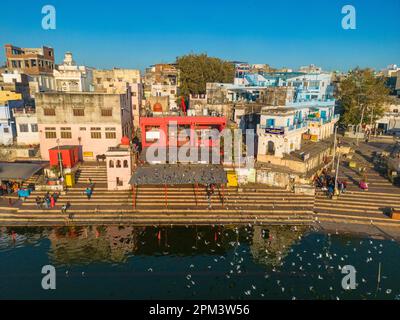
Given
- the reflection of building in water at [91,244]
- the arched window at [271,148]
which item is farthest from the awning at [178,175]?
the arched window at [271,148]

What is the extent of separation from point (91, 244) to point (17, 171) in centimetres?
1443

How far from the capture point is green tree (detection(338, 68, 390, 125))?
61.7 meters

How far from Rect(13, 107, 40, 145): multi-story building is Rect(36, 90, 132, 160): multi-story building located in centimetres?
584

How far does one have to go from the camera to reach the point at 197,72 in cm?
7138

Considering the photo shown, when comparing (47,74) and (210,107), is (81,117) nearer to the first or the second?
(210,107)

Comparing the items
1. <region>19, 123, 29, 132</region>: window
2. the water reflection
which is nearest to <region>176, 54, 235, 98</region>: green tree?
<region>19, 123, 29, 132</region>: window

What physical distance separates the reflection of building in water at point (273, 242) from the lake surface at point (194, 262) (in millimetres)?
81

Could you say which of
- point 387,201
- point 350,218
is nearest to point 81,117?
point 350,218

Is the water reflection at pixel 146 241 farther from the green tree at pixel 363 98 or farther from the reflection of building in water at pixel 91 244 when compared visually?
the green tree at pixel 363 98

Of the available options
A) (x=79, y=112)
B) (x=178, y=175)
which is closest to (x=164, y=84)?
(x=79, y=112)

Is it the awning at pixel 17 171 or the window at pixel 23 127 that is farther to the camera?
the window at pixel 23 127

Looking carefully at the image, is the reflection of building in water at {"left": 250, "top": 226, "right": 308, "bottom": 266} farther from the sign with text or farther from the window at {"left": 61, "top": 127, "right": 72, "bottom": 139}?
the window at {"left": 61, "top": 127, "right": 72, "bottom": 139}

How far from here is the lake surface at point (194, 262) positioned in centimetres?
2030
